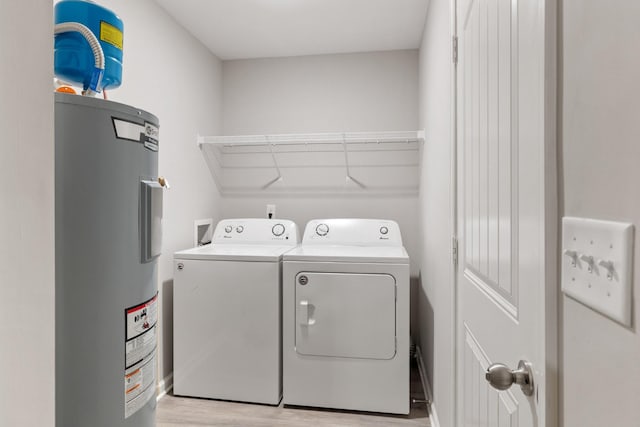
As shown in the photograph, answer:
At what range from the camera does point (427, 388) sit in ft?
7.65

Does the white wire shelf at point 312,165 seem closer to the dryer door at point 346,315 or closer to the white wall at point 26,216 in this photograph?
the dryer door at point 346,315

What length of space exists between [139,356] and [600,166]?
1.23 m

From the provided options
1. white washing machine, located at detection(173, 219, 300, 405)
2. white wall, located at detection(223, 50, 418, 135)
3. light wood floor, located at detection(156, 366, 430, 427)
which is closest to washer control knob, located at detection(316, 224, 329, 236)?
white washing machine, located at detection(173, 219, 300, 405)

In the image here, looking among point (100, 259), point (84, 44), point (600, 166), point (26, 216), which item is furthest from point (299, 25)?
point (600, 166)

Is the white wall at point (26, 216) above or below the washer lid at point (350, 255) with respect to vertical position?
above

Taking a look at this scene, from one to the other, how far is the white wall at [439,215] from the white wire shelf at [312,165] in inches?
→ 21.2

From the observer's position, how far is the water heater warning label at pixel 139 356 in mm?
1083

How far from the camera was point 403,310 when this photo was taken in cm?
209

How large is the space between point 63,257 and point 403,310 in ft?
5.47

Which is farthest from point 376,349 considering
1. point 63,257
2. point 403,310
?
point 63,257

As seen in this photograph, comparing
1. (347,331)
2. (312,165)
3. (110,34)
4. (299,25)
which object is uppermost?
(299,25)

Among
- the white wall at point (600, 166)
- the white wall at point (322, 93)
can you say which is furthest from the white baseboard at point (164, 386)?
the white wall at point (600, 166)

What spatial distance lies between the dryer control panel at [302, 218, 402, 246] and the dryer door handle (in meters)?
0.62

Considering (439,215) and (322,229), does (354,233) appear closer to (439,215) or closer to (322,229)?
(322,229)
